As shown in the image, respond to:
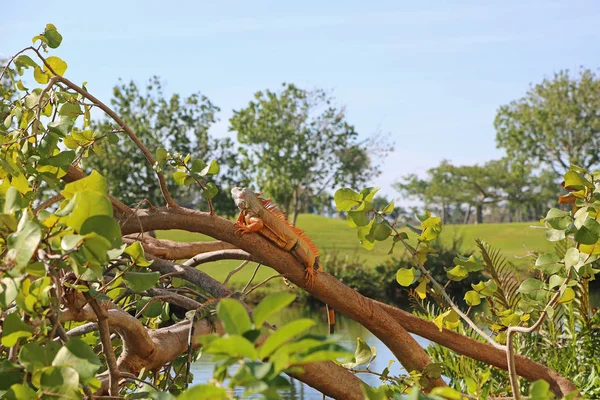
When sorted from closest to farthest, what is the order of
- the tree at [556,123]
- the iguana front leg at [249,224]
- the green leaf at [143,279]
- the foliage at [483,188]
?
1. the green leaf at [143,279]
2. the iguana front leg at [249,224]
3. the tree at [556,123]
4. the foliage at [483,188]

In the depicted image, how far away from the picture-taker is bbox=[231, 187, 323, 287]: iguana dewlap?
235cm

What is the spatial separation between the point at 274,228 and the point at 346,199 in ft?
1.67

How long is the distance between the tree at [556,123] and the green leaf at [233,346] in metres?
39.3

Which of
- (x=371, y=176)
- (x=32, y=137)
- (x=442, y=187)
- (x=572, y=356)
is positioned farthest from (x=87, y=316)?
(x=442, y=187)

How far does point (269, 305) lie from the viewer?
2.52 feet

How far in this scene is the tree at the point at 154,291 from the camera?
A: 0.78 meters

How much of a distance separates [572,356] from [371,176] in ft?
91.4

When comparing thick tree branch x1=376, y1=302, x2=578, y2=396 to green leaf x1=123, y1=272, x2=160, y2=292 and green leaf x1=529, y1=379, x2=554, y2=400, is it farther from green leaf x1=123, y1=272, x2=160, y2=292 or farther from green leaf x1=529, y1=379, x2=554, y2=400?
green leaf x1=529, y1=379, x2=554, y2=400

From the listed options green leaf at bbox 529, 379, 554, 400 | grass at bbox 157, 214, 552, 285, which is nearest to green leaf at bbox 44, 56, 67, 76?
green leaf at bbox 529, 379, 554, 400

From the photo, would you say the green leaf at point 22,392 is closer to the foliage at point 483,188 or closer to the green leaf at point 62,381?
the green leaf at point 62,381

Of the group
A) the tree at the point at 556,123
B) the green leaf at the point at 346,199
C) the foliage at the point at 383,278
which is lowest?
the foliage at the point at 383,278

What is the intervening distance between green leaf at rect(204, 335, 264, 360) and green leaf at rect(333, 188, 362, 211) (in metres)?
1.32

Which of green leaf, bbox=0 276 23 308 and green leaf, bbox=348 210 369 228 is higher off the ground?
green leaf, bbox=348 210 369 228

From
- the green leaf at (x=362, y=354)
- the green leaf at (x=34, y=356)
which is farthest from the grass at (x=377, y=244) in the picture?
the green leaf at (x=34, y=356)
